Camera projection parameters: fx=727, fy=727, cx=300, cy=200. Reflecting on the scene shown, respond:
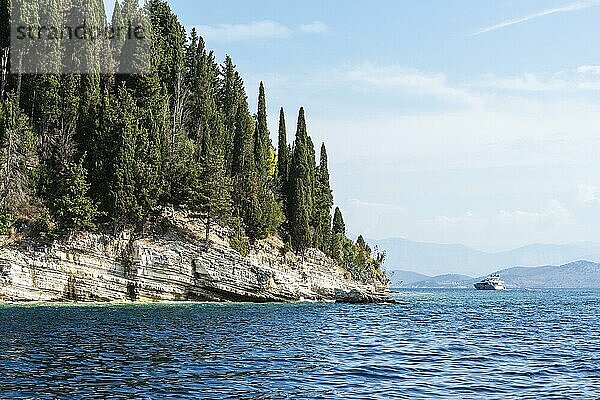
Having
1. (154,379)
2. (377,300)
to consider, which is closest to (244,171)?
(377,300)

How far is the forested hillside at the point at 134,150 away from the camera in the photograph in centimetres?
5825

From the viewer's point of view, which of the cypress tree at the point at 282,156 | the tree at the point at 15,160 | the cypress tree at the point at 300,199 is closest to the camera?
the tree at the point at 15,160

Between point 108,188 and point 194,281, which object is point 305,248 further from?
point 108,188

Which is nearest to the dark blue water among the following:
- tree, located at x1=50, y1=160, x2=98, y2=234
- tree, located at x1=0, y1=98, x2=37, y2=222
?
tree, located at x1=50, y1=160, x2=98, y2=234

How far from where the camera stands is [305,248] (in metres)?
77.8

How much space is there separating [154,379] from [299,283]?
51.1 metres

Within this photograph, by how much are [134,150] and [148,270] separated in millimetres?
10205

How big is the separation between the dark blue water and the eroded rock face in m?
7.61

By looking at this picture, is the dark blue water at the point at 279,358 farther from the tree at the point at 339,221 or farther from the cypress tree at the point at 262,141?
the tree at the point at 339,221

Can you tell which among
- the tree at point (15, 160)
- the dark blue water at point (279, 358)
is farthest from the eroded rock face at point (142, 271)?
the dark blue water at point (279, 358)

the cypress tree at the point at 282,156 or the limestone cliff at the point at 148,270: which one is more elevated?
the cypress tree at the point at 282,156

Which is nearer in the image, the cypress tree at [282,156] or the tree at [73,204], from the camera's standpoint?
the tree at [73,204]

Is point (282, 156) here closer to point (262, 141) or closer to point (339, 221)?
point (262, 141)

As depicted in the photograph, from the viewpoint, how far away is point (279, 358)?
93.1 ft
